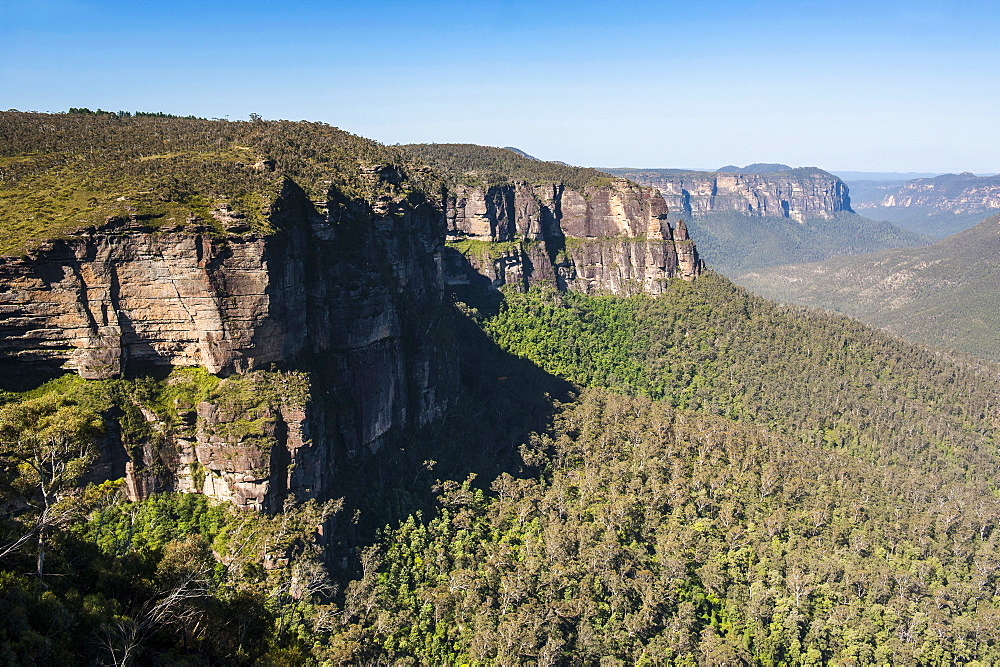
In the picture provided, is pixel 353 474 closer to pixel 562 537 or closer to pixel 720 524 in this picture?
pixel 562 537

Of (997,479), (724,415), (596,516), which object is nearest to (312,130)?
(596,516)

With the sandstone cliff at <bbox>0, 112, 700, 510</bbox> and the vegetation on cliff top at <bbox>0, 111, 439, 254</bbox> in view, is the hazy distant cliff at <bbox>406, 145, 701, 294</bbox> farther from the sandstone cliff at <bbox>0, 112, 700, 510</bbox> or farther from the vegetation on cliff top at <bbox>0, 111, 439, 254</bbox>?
the sandstone cliff at <bbox>0, 112, 700, 510</bbox>

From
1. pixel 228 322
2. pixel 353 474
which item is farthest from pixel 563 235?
pixel 228 322

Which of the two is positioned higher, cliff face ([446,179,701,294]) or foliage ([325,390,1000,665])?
cliff face ([446,179,701,294])

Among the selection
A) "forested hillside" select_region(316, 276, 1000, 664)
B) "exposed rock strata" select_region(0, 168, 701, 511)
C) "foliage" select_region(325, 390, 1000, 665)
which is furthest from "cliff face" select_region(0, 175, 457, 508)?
"foliage" select_region(325, 390, 1000, 665)

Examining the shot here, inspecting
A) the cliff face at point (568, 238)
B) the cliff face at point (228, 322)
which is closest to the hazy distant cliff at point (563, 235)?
the cliff face at point (568, 238)
